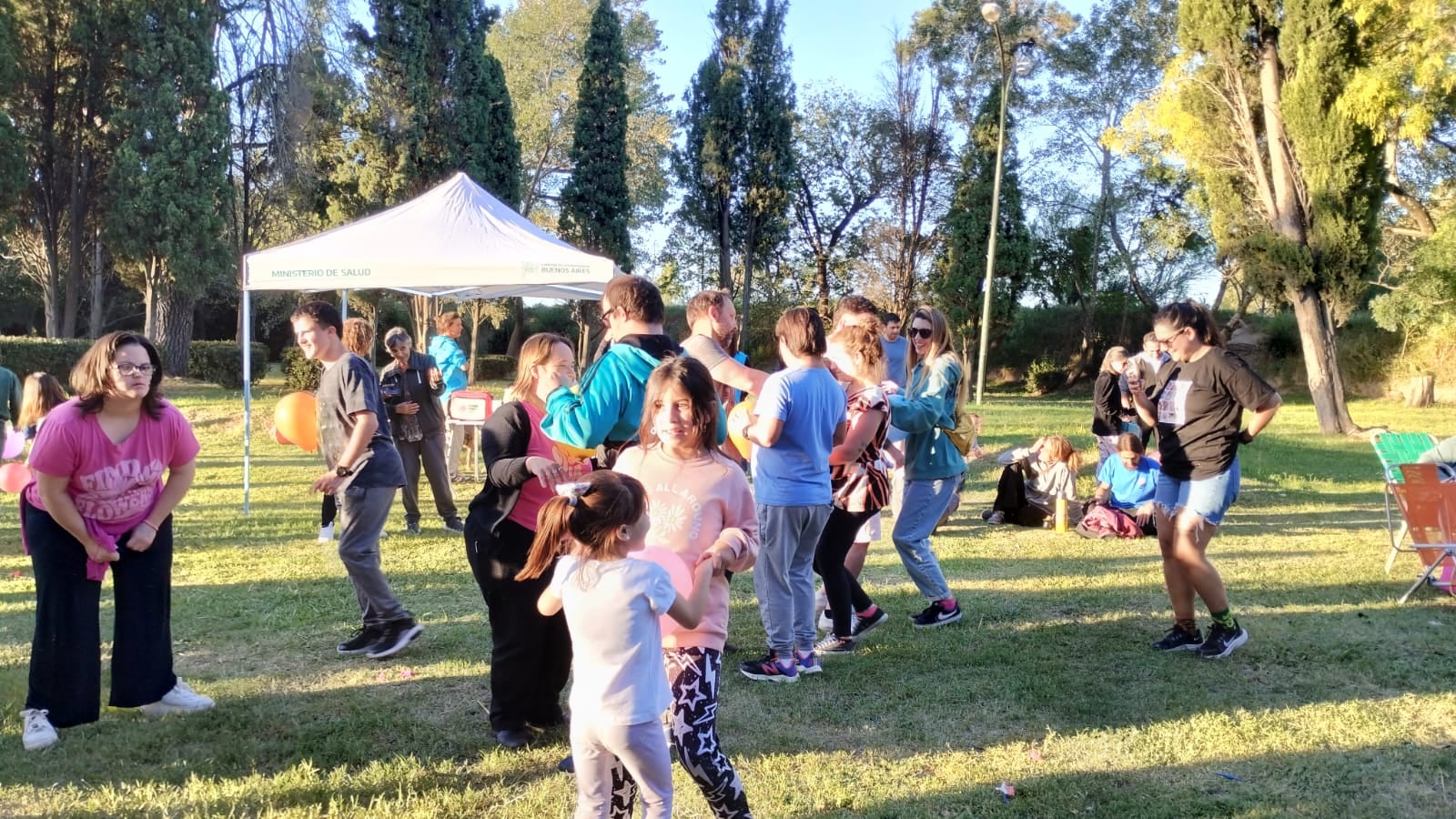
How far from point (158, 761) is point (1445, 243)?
2099 cm

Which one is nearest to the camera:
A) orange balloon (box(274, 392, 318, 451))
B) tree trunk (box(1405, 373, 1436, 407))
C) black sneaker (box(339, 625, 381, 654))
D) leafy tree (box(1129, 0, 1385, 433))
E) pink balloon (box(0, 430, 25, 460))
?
black sneaker (box(339, 625, 381, 654))

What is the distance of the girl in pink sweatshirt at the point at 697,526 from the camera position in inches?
105

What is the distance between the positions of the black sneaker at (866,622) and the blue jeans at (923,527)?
0.96 feet

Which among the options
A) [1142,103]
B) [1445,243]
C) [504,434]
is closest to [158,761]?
[504,434]

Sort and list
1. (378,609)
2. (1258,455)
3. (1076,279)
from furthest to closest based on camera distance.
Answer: (1076,279) < (1258,455) < (378,609)

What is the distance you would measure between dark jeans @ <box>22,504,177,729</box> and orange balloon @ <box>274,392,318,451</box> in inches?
104

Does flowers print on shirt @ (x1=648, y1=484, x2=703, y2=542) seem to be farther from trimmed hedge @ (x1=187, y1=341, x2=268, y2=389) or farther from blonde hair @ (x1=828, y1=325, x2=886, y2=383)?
trimmed hedge @ (x1=187, y1=341, x2=268, y2=389)

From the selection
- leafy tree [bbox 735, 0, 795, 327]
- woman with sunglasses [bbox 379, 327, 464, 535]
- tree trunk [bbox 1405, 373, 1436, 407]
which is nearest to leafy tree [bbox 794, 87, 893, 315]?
leafy tree [bbox 735, 0, 795, 327]

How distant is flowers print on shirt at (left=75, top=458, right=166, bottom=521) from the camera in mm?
3510

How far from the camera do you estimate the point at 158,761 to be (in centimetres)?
351

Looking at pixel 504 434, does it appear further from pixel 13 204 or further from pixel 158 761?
pixel 13 204

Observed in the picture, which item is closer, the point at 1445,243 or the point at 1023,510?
the point at 1023,510

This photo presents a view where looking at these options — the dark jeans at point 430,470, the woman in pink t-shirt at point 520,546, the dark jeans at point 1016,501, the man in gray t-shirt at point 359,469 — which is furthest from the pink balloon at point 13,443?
the dark jeans at point 1016,501

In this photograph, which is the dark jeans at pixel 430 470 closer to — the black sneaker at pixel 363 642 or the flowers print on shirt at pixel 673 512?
the black sneaker at pixel 363 642
